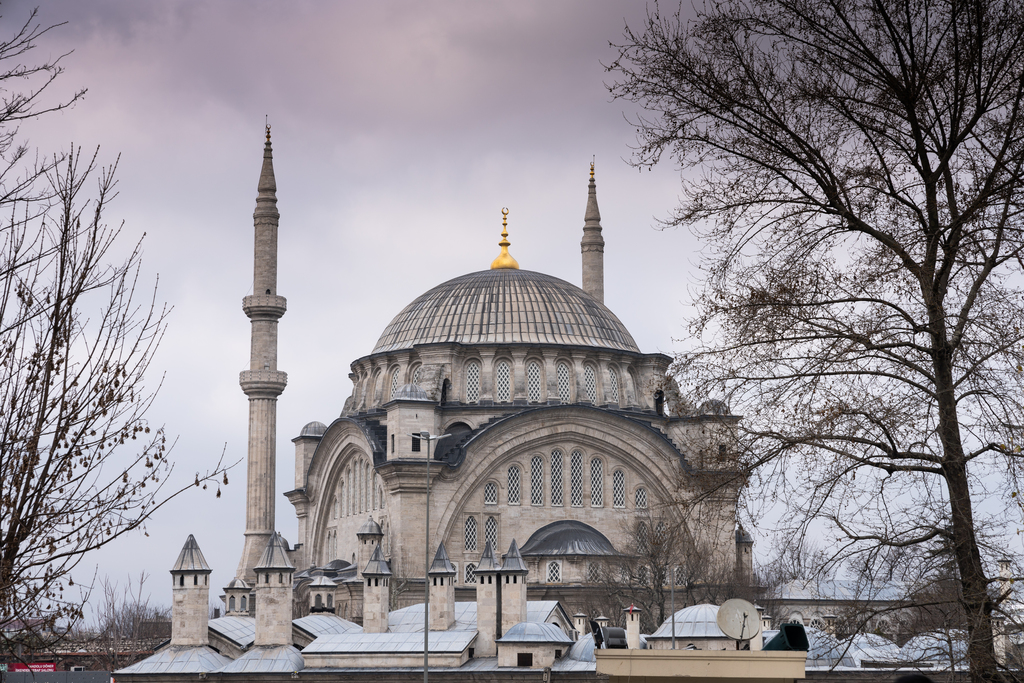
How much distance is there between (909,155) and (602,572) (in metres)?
36.1

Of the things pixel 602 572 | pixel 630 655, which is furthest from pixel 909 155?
pixel 602 572

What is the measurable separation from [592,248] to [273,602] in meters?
30.1

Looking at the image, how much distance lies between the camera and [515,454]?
51750 mm

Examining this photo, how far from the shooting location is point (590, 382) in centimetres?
5612

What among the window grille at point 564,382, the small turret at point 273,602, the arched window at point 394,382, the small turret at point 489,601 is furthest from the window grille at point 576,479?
the small turret at point 273,602

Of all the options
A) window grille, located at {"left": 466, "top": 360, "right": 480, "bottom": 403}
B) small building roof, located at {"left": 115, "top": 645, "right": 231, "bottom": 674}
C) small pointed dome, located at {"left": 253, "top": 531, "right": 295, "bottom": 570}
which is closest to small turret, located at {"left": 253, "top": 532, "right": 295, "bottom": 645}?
small pointed dome, located at {"left": 253, "top": 531, "right": 295, "bottom": 570}

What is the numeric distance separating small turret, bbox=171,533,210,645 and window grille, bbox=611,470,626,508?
17342 millimetres

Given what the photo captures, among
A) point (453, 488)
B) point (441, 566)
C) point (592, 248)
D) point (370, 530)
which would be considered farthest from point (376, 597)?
point (592, 248)

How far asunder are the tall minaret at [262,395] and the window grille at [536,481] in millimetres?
10848

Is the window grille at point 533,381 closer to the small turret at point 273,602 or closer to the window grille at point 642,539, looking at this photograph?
the window grille at point 642,539

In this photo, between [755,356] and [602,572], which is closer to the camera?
[755,356]

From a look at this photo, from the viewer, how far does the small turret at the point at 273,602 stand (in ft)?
132

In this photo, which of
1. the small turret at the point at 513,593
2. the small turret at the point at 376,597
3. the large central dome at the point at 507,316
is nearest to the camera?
the small turret at the point at 513,593

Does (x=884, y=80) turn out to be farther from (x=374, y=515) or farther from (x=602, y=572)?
(x=374, y=515)
